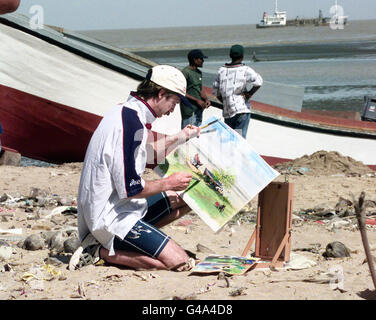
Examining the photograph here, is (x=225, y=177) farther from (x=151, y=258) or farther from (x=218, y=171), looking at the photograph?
(x=151, y=258)

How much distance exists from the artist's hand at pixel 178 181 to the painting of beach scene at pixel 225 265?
0.54 meters

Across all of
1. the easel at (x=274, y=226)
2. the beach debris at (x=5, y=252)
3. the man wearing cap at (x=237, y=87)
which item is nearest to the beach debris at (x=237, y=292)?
the easel at (x=274, y=226)

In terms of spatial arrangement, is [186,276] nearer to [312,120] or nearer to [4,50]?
[4,50]

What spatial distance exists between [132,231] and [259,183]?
0.91 metres

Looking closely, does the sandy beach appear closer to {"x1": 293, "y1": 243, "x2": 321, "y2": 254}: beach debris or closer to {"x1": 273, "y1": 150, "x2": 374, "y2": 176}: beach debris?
{"x1": 293, "y1": 243, "x2": 321, "y2": 254}: beach debris

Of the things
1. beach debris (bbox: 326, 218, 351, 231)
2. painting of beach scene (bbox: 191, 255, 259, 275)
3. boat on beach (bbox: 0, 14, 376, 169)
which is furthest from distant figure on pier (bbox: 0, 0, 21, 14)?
boat on beach (bbox: 0, 14, 376, 169)

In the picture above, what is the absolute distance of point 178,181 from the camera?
4.60m

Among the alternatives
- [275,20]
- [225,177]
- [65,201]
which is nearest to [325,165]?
[65,201]

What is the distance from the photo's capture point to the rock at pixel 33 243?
5391 millimetres

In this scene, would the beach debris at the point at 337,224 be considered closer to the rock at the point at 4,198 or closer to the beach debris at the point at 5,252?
the beach debris at the point at 5,252

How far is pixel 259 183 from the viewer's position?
15.2 ft

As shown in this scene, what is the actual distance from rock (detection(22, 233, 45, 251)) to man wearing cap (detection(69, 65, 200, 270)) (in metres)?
0.78

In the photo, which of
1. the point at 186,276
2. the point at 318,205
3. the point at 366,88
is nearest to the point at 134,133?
the point at 186,276
